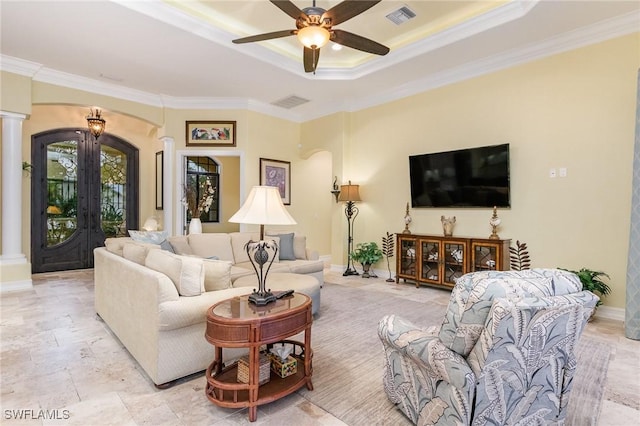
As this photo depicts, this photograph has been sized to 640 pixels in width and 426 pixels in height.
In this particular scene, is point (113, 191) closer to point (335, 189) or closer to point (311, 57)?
point (335, 189)

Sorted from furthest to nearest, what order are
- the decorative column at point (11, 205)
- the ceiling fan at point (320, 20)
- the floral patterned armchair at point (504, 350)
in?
the decorative column at point (11, 205) < the ceiling fan at point (320, 20) < the floral patterned armchair at point (504, 350)

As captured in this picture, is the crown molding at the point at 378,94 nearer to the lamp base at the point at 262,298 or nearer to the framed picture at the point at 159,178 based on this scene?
the framed picture at the point at 159,178

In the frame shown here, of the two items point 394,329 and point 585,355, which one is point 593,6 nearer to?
point 585,355

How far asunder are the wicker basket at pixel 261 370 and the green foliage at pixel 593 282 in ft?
11.3

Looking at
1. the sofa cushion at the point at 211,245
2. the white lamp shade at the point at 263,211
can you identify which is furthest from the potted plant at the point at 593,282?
the sofa cushion at the point at 211,245

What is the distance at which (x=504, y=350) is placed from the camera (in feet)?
4.53

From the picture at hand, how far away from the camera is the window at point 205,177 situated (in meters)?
8.03

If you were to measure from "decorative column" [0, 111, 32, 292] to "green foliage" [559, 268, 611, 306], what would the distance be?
289 inches

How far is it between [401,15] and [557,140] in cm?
244

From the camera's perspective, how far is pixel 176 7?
3.67 m

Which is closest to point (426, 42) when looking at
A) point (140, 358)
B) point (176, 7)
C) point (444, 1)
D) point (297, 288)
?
point (444, 1)

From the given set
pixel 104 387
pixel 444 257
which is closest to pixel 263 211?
pixel 104 387

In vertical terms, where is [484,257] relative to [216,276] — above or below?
below

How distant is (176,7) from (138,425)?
397 cm
